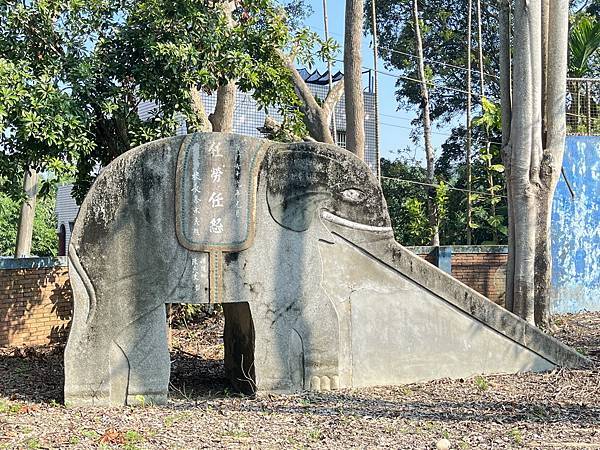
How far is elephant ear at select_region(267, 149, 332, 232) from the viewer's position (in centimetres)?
760

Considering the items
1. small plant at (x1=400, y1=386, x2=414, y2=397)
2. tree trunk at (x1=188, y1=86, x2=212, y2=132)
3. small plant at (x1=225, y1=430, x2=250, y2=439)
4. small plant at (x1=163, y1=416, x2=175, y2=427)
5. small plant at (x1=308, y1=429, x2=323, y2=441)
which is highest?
tree trunk at (x1=188, y1=86, x2=212, y2=132)

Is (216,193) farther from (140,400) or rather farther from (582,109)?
(582,109)

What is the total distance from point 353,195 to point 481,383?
240 cm

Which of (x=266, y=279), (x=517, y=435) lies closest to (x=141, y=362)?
(x=266, y=279)

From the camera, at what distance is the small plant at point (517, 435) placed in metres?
6.07

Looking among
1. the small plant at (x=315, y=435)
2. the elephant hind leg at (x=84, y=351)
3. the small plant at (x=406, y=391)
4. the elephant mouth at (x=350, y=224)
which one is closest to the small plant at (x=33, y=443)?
the elephant hind leg at (x=84, y=351)

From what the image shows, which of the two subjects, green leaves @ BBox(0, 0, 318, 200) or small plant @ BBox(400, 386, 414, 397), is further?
green leaves @ BBox(0, 0, 318, 200)

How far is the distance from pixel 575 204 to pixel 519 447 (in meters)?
8.73

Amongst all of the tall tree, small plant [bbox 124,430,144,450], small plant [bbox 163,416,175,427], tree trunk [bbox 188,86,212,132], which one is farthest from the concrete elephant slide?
tree trunk [bbox 188,86,212,132]

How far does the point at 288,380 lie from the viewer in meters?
7.66

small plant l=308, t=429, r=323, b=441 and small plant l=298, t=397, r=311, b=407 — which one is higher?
small plant l=298, t=397, r=311, b=407

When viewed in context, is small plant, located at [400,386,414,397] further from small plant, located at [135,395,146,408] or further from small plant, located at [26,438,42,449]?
small plant, located at [26,438,42,449]

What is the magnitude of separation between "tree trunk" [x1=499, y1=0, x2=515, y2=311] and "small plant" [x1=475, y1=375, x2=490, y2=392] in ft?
8.05

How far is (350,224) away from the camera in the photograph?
308 inches
